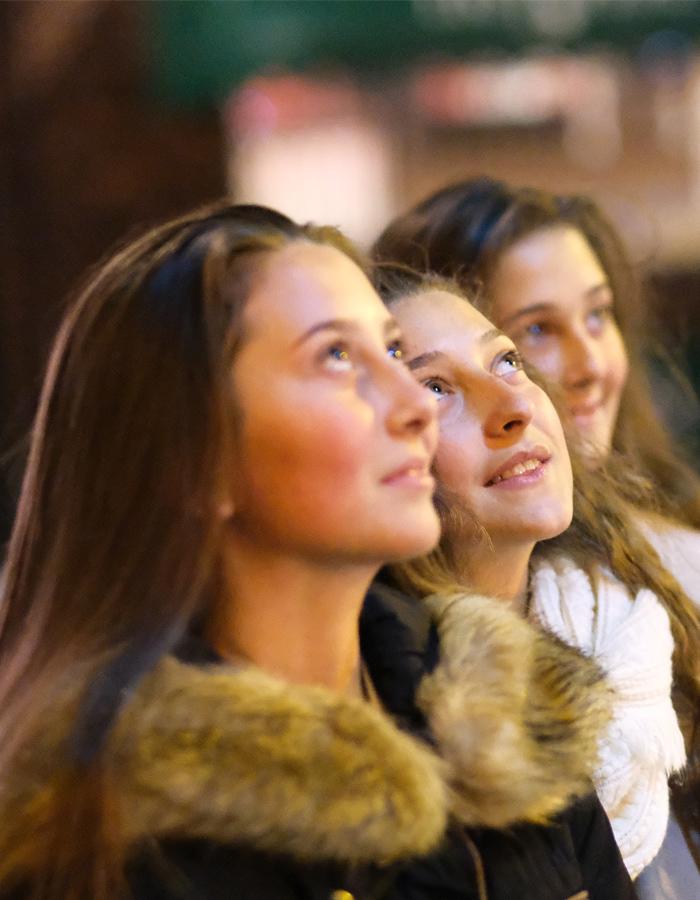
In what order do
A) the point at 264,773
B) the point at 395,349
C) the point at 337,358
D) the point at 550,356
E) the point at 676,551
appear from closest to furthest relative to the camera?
the point at 264,773
the point at 337,358
the point at 395,349
the point at 676,551
the point at 550,356

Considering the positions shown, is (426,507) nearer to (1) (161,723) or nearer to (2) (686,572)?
(1) (161,723)

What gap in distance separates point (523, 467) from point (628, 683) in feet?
0.91

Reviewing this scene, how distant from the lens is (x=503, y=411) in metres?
1.55

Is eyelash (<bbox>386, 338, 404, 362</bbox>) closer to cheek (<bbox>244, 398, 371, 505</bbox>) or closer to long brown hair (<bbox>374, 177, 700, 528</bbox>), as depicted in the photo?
cheek (<bbox>244, 398, 371, 505</bbox>)

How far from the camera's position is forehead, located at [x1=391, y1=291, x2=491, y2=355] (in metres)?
1.60

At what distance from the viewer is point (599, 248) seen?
7.91 feet

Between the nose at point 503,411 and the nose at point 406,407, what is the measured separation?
29 centimetres

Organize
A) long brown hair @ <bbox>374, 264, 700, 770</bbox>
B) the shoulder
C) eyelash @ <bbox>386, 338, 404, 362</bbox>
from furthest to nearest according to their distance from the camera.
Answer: the shoulder, long brown hair @ <bbox>374, 264, 700, 770</bbox>, eyelash @ <bbox>386, 338, 404, 362</bbox>

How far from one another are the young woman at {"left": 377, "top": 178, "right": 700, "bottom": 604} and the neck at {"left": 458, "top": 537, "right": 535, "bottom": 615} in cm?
43

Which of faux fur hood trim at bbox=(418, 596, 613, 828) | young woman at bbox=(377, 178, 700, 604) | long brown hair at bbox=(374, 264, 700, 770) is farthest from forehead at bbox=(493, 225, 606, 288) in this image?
faux fur hood trim at bbox=(418, 596, 613, 828)

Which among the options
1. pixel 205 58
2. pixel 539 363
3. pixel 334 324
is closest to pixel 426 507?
pixel 334 324

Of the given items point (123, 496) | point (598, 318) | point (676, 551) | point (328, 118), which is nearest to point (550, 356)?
point (598, 318)

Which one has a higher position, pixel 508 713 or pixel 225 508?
pixel 225 508

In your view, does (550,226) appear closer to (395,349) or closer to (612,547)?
(612,547)
